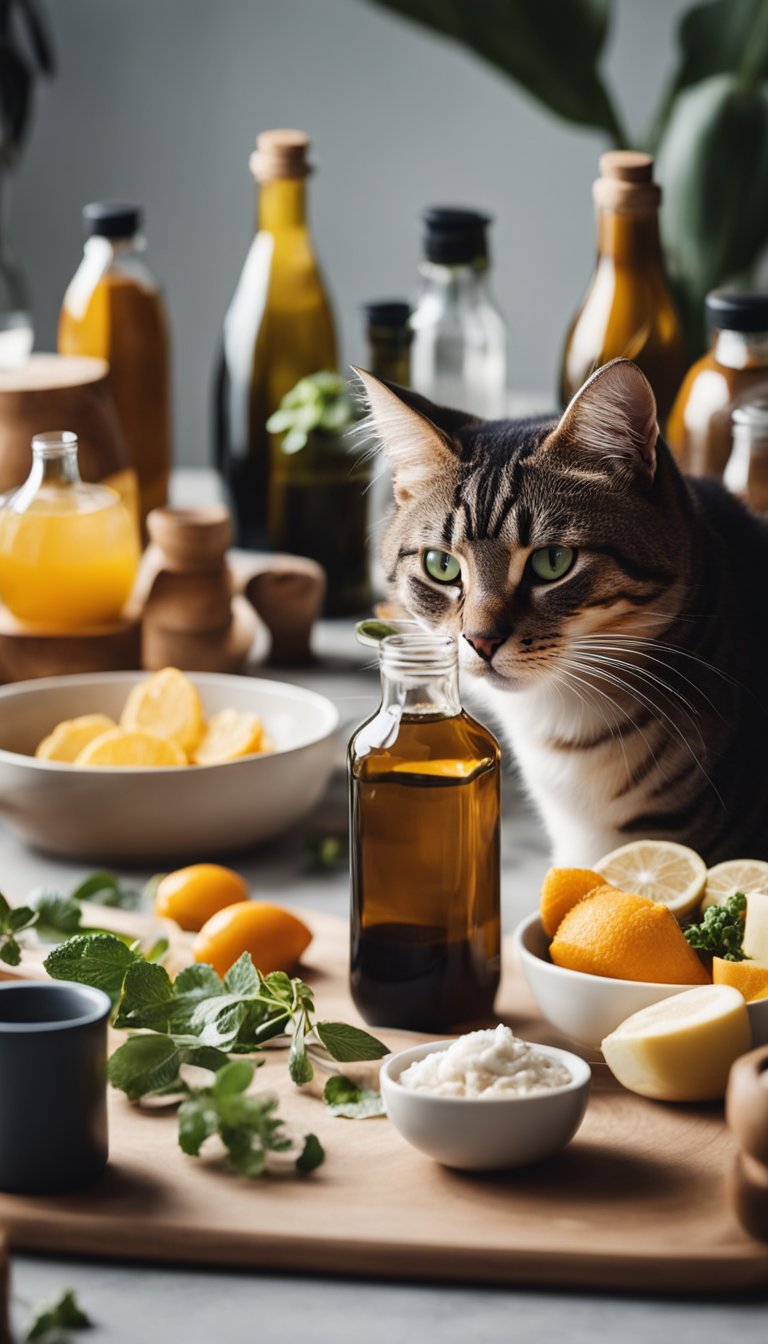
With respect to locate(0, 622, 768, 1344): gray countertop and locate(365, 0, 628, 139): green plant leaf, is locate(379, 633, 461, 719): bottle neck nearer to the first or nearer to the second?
locate(0, 622, 768, 1344): gray countertop

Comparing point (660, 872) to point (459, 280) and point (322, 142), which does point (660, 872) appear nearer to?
point (459, 280)

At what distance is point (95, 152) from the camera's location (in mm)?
3775

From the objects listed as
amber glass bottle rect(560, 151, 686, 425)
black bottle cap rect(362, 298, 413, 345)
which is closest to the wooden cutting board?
amber glass bottle rect(560, 151, 686, 425)

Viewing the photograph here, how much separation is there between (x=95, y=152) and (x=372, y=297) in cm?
69

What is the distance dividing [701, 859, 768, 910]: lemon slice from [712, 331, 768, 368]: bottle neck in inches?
27.6

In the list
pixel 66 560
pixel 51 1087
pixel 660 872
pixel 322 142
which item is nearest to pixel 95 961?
pixel 51 1087

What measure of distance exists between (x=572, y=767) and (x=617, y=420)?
0.99 feet

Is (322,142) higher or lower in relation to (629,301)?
higher

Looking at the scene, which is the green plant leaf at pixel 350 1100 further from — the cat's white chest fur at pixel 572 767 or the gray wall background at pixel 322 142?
the gray wall background at pixel 322 142

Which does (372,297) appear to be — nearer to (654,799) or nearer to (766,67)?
(766,67)

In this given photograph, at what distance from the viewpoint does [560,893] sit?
1.10 m

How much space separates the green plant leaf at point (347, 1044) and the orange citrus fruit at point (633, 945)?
0.13m

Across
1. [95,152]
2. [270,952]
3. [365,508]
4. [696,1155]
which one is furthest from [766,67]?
[696,1155]

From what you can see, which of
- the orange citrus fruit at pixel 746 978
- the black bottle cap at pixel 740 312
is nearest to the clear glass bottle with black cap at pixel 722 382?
the black bottle cap at pixel 740 312
